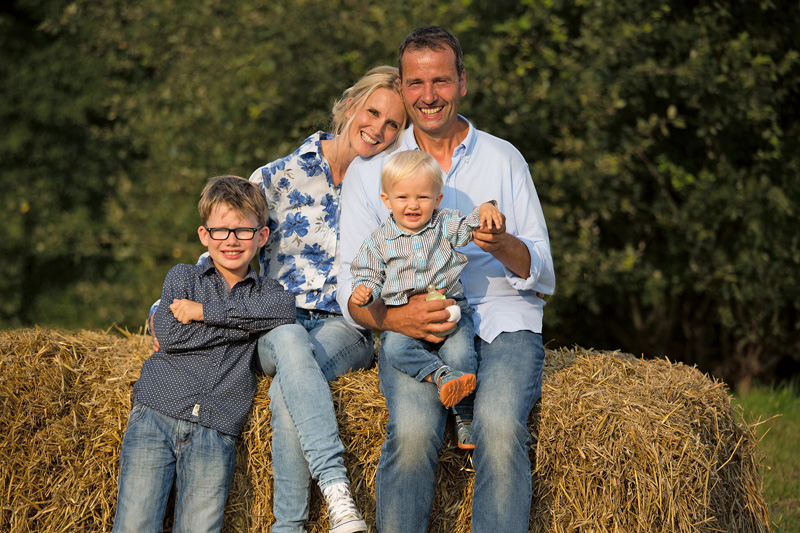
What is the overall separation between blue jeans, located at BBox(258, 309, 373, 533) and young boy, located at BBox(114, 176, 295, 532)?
0.13 metres

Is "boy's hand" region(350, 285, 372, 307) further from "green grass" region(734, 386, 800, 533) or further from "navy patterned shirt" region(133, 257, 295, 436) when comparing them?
"green grass" region(734, 386, 800, 533)

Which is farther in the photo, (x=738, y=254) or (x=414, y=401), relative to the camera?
(x=738, y=254)

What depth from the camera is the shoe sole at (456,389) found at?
2.80 m

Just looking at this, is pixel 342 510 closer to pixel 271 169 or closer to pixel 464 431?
pixel 464 431

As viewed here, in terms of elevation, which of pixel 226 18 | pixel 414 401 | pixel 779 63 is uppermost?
pixel 226 18

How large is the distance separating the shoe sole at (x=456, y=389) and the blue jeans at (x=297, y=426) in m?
0.43

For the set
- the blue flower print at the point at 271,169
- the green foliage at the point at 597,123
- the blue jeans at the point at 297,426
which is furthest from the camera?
the green foliage at the point at 597,123

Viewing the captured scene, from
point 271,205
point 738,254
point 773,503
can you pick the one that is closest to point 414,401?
point 271,205

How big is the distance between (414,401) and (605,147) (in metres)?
3.76

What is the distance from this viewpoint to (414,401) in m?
2.91

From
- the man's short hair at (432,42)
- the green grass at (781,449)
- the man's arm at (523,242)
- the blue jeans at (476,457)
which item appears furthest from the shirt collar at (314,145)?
the green grass at (781,449)

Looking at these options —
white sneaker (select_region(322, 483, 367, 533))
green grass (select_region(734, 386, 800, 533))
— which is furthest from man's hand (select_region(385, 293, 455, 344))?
green grass (select_region(734, 386, 800, 533))

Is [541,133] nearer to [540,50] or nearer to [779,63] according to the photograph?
[540,50]

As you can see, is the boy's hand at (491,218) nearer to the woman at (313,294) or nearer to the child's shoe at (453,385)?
the child's shoe at (453,385)
